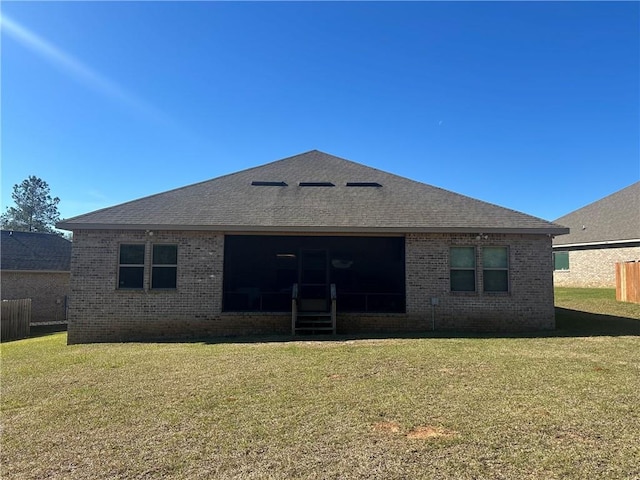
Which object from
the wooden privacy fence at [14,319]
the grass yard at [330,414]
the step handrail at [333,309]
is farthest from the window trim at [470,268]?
the wooden privacy fence at [14,319]

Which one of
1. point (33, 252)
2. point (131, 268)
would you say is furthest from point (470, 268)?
point (33, 252)

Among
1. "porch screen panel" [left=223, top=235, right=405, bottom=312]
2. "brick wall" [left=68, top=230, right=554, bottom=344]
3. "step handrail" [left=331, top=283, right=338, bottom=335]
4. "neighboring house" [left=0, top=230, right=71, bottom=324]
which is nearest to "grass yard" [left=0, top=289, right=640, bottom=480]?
"step handrail" [left=331, top=283, right=338, bottom=335]

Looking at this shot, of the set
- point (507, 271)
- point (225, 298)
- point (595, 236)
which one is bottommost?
point (225, 298)

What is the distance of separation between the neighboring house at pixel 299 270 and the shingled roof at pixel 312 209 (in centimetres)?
6

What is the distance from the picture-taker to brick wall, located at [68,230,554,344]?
11969mm

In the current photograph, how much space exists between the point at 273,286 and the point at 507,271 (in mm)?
6938

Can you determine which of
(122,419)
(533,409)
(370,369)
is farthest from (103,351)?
(533,409)

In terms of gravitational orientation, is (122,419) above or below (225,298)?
below

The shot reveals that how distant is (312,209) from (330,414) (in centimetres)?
843

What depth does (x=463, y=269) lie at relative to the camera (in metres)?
12.3

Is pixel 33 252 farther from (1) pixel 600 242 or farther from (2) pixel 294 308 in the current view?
(1) pixel 600 242

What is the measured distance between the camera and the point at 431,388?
6.18 meters

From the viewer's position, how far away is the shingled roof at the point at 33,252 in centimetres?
2464

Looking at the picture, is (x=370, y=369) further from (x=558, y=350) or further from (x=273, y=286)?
(x=273, y=286)
